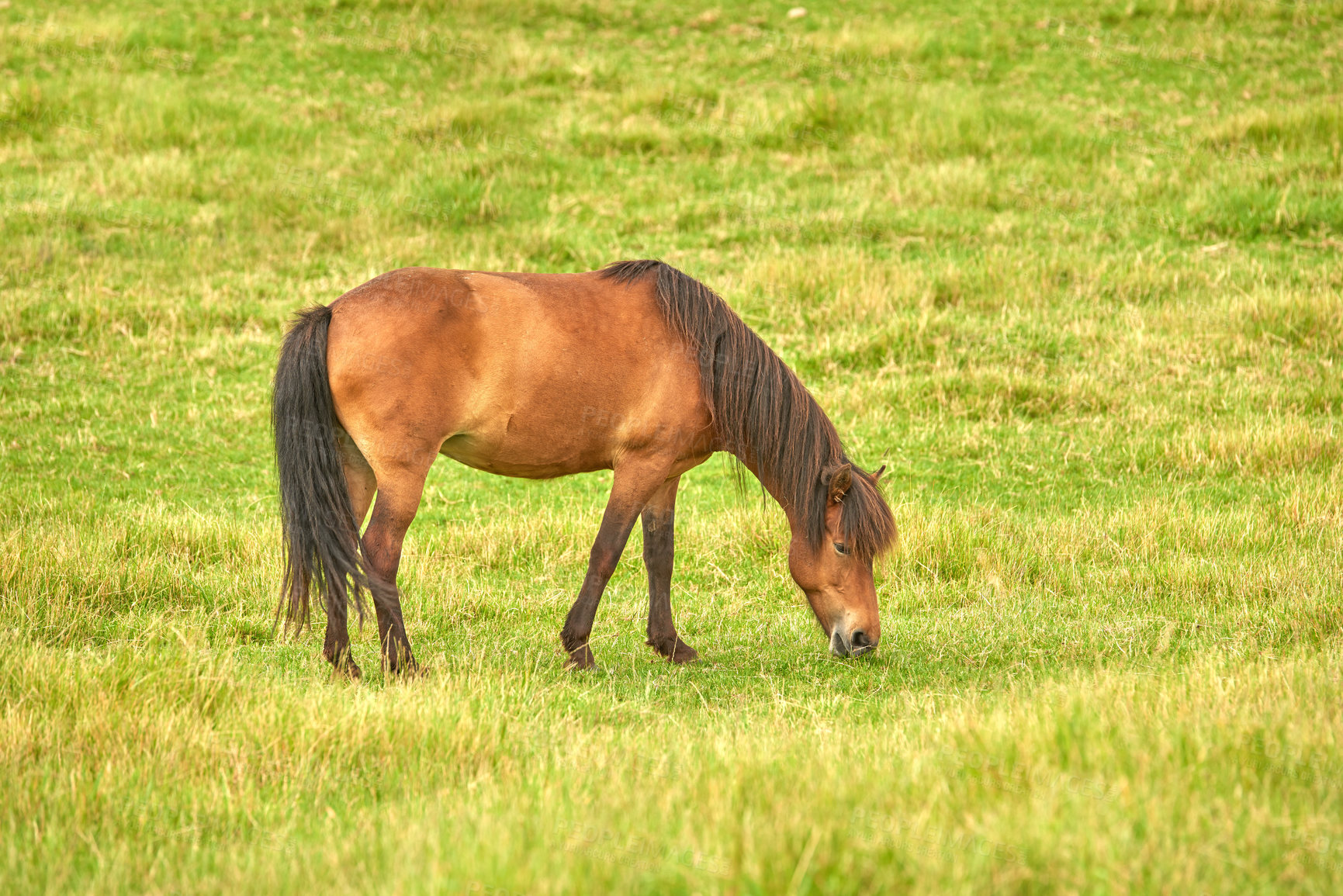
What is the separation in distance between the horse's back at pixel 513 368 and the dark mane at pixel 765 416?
104 mm

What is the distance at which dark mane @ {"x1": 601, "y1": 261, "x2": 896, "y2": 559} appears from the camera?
5883 millimetres

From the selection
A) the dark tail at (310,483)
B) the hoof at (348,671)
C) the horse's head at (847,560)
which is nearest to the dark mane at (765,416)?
the horse's head at (847,560)

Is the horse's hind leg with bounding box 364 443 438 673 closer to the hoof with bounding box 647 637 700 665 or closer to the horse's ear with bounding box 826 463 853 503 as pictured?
the hoof with bounding box 647 637 700 665

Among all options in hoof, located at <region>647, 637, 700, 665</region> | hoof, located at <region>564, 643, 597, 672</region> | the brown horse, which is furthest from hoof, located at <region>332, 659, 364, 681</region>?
hoof, located at <region>647, 637, 700, 665</region>

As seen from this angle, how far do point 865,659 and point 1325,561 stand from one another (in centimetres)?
299

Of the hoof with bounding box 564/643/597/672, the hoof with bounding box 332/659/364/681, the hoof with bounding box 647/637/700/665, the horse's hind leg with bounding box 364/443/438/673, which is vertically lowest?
the hoof with bounding box 647/637/700/665

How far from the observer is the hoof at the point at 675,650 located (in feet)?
20.5

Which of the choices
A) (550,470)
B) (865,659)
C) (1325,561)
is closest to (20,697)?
(550,470)

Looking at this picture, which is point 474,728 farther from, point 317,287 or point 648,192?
point 648,192

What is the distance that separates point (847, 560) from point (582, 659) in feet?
4.70

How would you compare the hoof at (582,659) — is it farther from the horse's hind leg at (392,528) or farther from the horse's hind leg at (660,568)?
the horse's hind leg at (392,528)

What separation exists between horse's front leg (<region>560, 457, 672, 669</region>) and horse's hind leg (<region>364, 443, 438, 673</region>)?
0.87 metres

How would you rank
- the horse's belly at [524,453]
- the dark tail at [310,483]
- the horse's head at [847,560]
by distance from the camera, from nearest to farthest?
the dark tail at [310,483] → the horse's belly at [524,453] → the horse's head at [847,560]

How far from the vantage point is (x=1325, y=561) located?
687 cm
